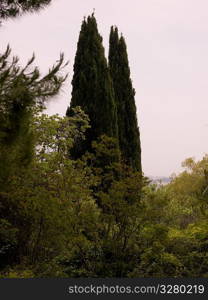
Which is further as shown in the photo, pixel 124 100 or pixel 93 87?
pixel 124 100

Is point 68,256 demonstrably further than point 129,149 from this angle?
No

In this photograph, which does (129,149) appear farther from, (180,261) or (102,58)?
(180,261)

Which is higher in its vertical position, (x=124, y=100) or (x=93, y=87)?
(x=124, y=100)

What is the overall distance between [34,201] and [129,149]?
10.7m

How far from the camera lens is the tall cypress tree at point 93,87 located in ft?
45.4

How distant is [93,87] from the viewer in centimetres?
1448

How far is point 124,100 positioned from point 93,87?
337 cm

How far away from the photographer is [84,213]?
6.09m

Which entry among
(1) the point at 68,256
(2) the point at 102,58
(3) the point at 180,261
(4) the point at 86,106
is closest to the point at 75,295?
(1) the point at 68,256

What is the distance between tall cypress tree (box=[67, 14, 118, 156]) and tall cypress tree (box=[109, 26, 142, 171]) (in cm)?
227

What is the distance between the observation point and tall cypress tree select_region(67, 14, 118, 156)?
1383 cm

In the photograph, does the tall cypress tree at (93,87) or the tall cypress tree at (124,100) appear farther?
the tall cypress tree at (124,100)

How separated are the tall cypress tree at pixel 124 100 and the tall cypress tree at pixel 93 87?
2265 millimetres

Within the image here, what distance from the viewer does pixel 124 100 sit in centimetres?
1756
